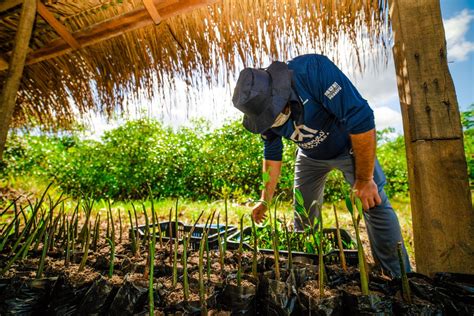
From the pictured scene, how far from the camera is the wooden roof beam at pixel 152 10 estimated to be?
1972mm

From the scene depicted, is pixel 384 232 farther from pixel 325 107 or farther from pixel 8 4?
pixel 8 4

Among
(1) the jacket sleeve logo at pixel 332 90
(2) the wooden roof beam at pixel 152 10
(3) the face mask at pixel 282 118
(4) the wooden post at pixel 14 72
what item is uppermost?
(2) the wooden roof beam at pixel 152 10

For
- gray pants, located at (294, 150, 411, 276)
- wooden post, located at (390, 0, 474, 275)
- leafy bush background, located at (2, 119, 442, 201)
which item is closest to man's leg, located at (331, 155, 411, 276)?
gray pants, located at (294, 150, 411, 276)

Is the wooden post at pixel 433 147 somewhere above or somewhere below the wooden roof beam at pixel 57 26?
below

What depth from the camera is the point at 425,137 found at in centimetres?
120

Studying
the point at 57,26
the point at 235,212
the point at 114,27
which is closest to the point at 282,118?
the point at 114,27

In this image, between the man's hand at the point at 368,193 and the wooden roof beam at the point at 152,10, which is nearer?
the man's hand at the point at 368,193

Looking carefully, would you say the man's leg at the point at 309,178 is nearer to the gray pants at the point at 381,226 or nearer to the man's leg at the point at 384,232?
the gray pants at the point at 381,226

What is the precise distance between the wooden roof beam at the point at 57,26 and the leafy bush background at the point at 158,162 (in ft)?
12.0

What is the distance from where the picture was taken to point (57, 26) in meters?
2.30

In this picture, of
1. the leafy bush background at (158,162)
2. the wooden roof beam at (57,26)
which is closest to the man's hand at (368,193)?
the wooden roof beam at (57,26)

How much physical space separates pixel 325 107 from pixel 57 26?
7.67 feet

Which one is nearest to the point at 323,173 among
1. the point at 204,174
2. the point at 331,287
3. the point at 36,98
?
the point at 331,287

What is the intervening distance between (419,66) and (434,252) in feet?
2.74
